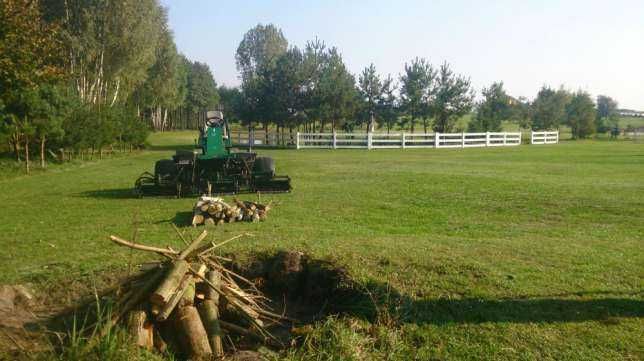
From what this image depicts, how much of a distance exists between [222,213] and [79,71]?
96.6ft

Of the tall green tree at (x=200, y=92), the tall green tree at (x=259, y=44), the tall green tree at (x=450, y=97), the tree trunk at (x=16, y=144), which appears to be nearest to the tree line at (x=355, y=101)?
the tall green tree at (x=450, y=97)

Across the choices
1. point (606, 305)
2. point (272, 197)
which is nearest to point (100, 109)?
point (272, 197)

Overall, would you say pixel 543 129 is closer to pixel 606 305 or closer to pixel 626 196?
pixel 626 196

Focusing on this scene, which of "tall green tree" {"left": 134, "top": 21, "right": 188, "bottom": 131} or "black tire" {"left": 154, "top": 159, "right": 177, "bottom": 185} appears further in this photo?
"tall green tree" {"left": 134, "top": 21, "right": 188, "bottom": 131}

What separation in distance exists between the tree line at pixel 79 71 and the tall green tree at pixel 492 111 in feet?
90.1

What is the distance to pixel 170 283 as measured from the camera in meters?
4.84

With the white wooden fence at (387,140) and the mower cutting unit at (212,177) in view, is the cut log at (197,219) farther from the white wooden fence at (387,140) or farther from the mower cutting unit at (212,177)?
the white wooden fence at (387,140)

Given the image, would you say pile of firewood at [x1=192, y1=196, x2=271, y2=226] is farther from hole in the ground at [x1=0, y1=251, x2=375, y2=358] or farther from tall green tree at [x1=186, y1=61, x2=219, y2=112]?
tall green tree at [x1=186, y1=61, x2=219, y2=112]

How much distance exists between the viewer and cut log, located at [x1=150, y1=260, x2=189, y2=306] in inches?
185

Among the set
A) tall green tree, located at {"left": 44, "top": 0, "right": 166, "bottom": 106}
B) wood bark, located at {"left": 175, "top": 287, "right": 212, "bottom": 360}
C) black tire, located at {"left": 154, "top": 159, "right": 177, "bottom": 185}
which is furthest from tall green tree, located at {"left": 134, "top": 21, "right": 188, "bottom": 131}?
wood bark, located at {"left": 175, "top": 287, "right": 212, "bottom": 360}

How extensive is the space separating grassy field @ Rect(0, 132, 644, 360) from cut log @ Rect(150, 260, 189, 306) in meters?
0.71

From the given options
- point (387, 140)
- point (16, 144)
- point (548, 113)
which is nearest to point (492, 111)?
point (548, 113)

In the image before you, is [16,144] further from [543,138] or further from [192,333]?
[543,138]

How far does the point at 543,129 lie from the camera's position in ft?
200
